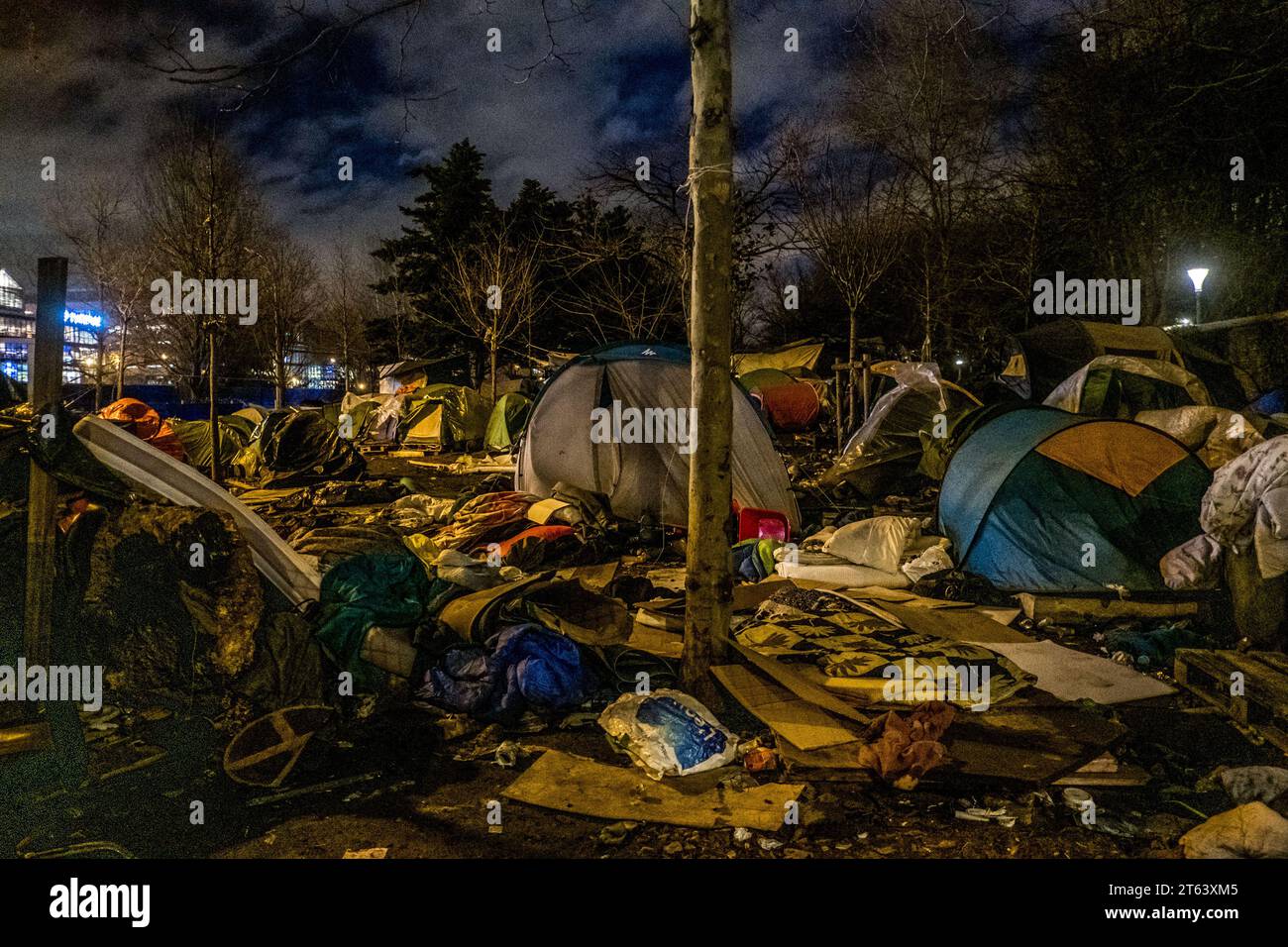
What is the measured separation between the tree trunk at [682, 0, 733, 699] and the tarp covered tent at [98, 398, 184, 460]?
31.6 ft

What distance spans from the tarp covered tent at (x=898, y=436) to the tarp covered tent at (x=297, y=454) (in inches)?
347

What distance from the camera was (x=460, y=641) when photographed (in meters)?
4.96

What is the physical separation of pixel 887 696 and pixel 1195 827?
157 cm

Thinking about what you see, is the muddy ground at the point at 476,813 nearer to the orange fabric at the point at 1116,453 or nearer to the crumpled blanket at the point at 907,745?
the crumpled blanket at the point at 907,745

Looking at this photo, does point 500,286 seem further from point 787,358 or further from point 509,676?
point 509,676

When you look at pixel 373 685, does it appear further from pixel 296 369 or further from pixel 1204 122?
pixel 296 369

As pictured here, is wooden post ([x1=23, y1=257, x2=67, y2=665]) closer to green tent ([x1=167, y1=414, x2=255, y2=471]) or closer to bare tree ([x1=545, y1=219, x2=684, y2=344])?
bare tree ([x1=545, y1=219, x2=684, y2=344])

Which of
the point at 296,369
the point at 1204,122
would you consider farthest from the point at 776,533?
the point at 296,369

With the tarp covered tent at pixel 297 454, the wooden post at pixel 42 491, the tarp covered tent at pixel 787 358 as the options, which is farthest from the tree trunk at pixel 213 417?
the tarp covered tent at pixel 787 358

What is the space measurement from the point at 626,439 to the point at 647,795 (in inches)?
261

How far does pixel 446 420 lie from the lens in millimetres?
21344

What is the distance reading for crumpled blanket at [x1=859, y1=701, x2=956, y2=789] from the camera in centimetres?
377

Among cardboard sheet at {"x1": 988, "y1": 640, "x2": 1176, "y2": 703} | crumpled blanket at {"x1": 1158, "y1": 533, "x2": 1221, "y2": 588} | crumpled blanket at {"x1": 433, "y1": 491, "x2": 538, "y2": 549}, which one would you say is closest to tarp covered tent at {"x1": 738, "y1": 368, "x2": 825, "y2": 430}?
crumpled blanket at {"x1": 433, "y1": 491, "x2": 538, "y2": 549}
